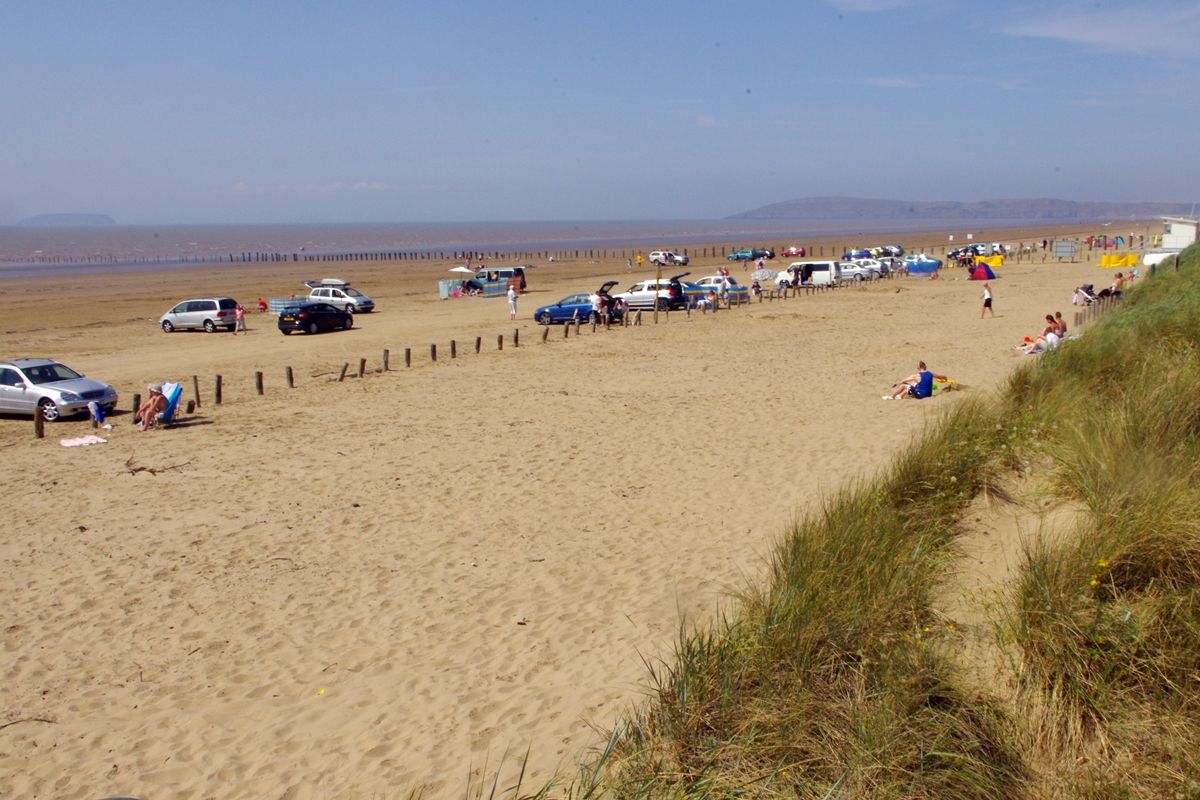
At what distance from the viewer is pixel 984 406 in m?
11.3

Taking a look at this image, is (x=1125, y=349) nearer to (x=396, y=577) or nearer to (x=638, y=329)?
(x=396, y=577)

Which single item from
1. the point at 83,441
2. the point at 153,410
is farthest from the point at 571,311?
the point at 83,441

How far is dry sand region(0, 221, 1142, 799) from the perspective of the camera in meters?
6.92

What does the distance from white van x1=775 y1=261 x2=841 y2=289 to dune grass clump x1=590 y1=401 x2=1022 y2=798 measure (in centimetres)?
4227

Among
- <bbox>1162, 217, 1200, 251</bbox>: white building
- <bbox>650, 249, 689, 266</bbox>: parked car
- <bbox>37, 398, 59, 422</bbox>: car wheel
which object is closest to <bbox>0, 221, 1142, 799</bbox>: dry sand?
<bbox>37, 398, 59, 422</bbox>: car wheel

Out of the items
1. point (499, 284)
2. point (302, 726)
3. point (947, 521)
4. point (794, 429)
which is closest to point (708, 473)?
point (794, 429)

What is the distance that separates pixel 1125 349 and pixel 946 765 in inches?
347

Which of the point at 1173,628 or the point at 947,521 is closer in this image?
the point at 1173,628

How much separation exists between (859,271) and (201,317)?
34.0m

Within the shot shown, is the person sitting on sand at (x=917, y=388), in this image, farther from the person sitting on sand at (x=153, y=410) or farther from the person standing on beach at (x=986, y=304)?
the person standing on beach at (x=986, y=304)

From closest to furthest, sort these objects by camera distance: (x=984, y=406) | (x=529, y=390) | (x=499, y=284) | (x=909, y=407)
Answer: (x=984, y=406) < (x=909, y=407) < (x=529, y=390) < (x=499, y=284)

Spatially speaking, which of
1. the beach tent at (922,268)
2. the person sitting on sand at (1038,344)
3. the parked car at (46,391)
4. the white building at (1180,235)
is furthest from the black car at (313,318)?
the white building at (1180,235)

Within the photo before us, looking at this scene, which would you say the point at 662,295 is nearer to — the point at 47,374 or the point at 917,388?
the point at 917,388

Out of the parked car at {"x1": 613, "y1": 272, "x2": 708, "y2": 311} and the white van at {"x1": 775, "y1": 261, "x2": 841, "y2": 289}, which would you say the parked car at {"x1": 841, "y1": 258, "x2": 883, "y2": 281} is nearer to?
the white van at {"x1": 775, "y1": 261, "x2": 841, "y2": 289}
